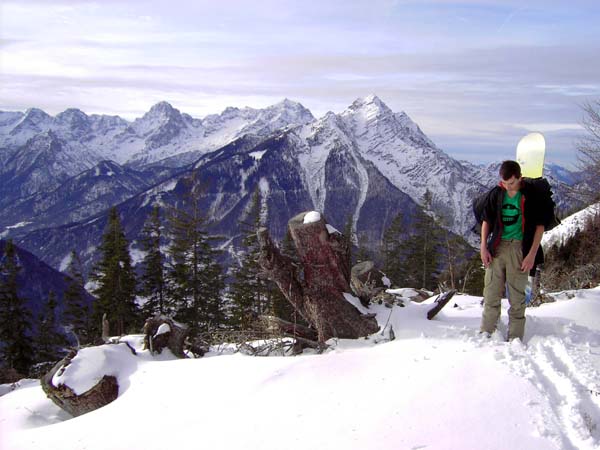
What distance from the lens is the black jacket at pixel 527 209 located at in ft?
18.8

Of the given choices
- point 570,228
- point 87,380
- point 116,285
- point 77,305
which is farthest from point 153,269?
point 570,228

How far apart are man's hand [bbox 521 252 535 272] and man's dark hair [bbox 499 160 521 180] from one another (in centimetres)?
103

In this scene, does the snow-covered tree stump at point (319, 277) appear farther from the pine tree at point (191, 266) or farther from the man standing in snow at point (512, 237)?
the pine tree at point (191, 266)

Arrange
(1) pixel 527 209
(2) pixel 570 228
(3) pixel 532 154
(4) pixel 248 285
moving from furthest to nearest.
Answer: (4) pixel 248 285 → (2) pixel 570 228 → (3) pixel 532 154 → (1) pixel 527 209

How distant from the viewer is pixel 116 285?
26531mm

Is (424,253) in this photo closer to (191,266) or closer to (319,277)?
(191,266)

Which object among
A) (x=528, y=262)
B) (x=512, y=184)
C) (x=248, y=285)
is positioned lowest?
(x=248, y=285)

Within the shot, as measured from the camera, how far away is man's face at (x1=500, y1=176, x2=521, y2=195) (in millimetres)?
5712

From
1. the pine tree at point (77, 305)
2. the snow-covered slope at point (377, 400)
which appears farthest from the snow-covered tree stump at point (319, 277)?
the pine tree at point (77, 305)

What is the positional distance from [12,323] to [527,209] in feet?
92.6

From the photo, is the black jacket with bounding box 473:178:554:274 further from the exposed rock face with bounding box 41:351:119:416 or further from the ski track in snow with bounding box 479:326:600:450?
the exposed rock face with bounding box 41:351:119:416

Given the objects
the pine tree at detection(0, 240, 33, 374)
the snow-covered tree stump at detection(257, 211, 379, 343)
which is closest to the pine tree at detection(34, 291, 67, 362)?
the pine tree at detection(0, 240, 33, 374)

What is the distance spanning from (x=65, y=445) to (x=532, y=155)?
23.4 feet

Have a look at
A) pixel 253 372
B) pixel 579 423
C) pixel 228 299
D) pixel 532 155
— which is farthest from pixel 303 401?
pixel 228 299
